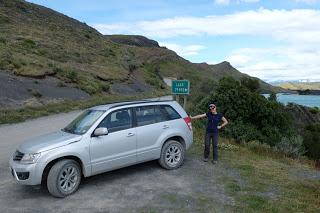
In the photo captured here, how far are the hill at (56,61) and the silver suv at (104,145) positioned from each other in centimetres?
1622

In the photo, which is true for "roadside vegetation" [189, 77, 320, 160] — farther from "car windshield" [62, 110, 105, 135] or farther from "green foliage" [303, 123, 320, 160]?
"car windshield" [62, 110, 105, 135]

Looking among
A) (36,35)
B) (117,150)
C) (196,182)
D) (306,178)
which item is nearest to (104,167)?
(117,150)

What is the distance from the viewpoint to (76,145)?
30.7 ft

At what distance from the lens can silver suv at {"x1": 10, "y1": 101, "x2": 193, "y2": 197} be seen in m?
9.05

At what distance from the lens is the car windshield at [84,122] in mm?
9914

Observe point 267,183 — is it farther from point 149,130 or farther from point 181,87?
point 181,87

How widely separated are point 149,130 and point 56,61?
112 feet

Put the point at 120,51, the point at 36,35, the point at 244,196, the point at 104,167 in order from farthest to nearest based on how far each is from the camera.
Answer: the point at 120,51, the point at 36,35, the point at 104,167, the point at 244,196

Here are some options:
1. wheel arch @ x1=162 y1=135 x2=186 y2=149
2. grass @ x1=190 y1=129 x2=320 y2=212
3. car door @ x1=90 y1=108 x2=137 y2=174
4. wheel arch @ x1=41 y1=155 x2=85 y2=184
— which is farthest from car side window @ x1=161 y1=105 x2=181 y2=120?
wheel arch @ x1=41 y1=155 x2=85 y2=184

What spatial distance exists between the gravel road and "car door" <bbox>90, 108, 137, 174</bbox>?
468mm

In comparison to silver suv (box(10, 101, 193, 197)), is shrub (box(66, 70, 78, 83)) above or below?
above

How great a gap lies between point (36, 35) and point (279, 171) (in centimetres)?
4546

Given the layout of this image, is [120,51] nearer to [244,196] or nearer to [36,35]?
[36,35]

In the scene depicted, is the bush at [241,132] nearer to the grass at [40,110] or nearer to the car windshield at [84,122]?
the grass at [40,110]
